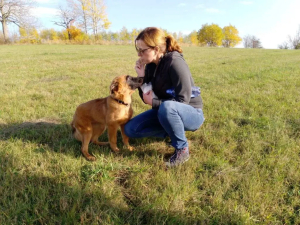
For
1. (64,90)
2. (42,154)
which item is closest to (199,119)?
(42,154)

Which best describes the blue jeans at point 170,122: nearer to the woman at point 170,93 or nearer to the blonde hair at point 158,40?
the woman at point 170,93

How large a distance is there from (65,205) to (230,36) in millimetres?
86147

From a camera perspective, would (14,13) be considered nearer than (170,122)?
No

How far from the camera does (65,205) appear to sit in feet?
6.20

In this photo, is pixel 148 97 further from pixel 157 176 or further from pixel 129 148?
pixel 157 176

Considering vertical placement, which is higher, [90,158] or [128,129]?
[128,129]

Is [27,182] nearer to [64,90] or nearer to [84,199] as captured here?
[84,199]

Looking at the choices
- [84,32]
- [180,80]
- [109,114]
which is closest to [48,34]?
[84,32]

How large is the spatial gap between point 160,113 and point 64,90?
4678 mm

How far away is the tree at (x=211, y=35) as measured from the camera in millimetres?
71875

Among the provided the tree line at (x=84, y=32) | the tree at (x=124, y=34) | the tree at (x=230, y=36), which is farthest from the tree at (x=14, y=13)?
the tree at (x=230, y=36)

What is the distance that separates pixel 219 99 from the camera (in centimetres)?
523

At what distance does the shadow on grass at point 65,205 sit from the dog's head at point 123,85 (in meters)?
1.40

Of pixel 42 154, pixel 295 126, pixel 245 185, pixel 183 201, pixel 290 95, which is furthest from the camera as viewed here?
pixel 290 95
